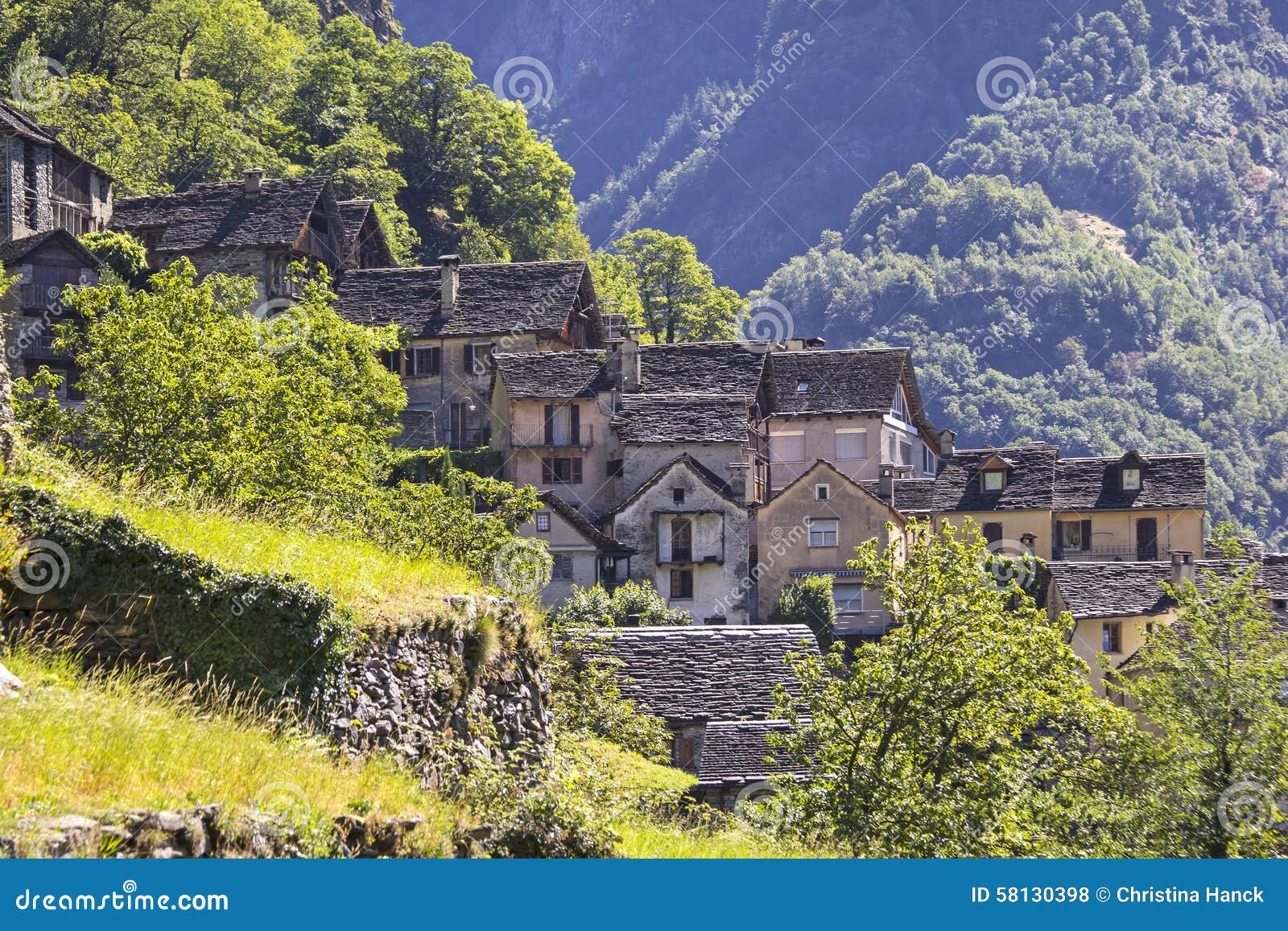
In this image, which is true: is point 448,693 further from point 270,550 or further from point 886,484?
point 886,484

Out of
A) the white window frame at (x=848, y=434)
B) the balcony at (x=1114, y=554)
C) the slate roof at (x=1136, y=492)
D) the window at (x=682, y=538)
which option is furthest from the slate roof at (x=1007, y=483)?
the window at (x=682, y=538)

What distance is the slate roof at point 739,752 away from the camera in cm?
3456

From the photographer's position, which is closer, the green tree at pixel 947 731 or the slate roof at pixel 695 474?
the green tree at pixel 947 731

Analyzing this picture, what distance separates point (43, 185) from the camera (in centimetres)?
6631

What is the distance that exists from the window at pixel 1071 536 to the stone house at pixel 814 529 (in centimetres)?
1770

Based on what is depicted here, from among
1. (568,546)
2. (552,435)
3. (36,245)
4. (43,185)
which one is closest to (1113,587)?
(568,546)

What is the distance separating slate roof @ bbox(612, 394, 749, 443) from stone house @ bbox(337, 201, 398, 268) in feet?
59.1

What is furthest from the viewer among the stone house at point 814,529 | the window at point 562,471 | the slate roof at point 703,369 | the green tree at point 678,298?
the green tree at point 678,298

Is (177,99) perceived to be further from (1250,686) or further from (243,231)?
(1250,686)

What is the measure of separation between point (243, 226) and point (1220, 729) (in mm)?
52278

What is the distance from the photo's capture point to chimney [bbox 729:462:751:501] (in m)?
65.3

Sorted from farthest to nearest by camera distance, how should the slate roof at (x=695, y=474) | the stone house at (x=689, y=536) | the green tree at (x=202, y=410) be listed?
the slate roof at (x=695, y=474) → the stone house at (x=689, y=536) → the green tree at (x=202, y=410)

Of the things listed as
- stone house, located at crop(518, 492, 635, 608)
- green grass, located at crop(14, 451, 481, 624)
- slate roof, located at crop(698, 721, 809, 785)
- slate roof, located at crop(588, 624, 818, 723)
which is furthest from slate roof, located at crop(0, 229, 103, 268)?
green grass, located at crop(14, 451, 481, 624)

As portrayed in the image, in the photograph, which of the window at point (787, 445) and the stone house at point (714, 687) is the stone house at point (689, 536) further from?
the stone house at point (714, 687)
